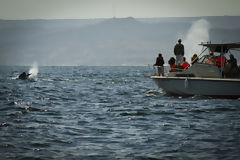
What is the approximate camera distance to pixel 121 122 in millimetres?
14008

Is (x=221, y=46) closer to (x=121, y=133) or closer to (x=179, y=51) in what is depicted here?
(x=179, y=51)

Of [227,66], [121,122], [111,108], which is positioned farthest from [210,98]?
[121,122]

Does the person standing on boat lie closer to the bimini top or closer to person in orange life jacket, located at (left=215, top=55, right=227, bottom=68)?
the bimini top

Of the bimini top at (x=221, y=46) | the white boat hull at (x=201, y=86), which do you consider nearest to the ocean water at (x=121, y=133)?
the white boat hull at (x=201, y=86)

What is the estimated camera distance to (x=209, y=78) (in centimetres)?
2070

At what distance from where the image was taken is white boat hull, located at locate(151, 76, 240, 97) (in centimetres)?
2033

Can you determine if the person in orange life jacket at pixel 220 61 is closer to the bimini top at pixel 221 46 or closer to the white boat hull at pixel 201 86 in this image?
the bimini top at pixel 221 46

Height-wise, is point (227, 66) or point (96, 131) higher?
point (227, 66)

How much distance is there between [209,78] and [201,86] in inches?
27.5

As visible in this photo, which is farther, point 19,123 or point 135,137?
point 19,123

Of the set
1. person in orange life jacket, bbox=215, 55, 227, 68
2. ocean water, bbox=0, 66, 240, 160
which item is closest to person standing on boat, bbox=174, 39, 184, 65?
person in orange life jacket, bbox=215, 55, 227, 68

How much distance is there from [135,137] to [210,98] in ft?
36.0

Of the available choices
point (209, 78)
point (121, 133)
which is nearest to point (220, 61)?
point (209, 78)

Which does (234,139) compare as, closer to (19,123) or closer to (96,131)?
(96,131)
